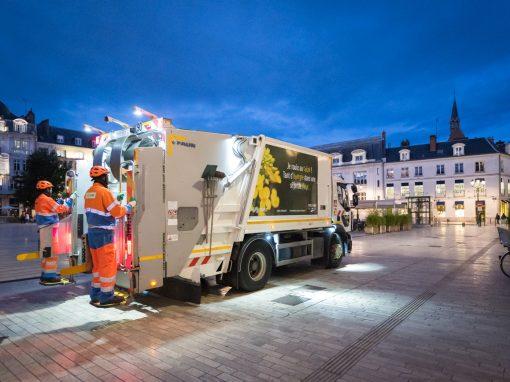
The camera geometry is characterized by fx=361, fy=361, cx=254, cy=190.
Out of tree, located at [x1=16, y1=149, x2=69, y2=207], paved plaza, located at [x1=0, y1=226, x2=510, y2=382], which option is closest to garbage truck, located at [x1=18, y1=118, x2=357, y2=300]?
paved plaza, located at [x1=0, y1=226, x2=510, y2=382]

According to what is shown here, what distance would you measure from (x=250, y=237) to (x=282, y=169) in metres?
1.70

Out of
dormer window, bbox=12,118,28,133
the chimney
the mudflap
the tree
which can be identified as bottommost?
the mudflap

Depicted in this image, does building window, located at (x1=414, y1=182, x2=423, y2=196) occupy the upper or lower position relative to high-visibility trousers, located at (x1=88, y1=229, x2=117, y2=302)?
upper

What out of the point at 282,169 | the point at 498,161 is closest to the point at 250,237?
the point at 282,169

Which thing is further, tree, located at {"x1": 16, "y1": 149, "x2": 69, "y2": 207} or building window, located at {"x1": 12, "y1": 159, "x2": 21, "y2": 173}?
building window, located at {"x1": 12, "y1": 159, "x2": 21, "y2": 173}

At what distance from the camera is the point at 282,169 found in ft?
25.4

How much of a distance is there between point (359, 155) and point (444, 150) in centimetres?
1152

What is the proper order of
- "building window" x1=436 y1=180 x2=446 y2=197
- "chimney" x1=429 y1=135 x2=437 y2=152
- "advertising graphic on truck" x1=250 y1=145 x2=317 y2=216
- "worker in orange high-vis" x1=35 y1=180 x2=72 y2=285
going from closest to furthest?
"worker in orange high-vis" x1=35 y1=180 x2=72 y2=285, "advertising graphic on truck" x1=250 y1=145 x2=317 y2=216, "building window" x1=436 y1=180 x2=446 y2=197, "chimney" x1=429 y1=135 x2=437 y2=152

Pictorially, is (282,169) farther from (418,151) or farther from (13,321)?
(418,151)

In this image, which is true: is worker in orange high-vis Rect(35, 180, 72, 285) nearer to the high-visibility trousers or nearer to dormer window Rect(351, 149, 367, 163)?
the high-visibility trousers

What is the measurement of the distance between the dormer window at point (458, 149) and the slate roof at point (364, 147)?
9423mm

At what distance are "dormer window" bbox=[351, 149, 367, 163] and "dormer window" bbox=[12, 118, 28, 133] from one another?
51984 mm

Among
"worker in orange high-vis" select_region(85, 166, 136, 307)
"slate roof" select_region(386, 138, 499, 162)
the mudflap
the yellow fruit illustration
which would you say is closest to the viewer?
"worker in orange high-vis" select_region(85, 166, 136, 307)

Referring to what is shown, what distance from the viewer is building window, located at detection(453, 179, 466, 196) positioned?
159 feet
